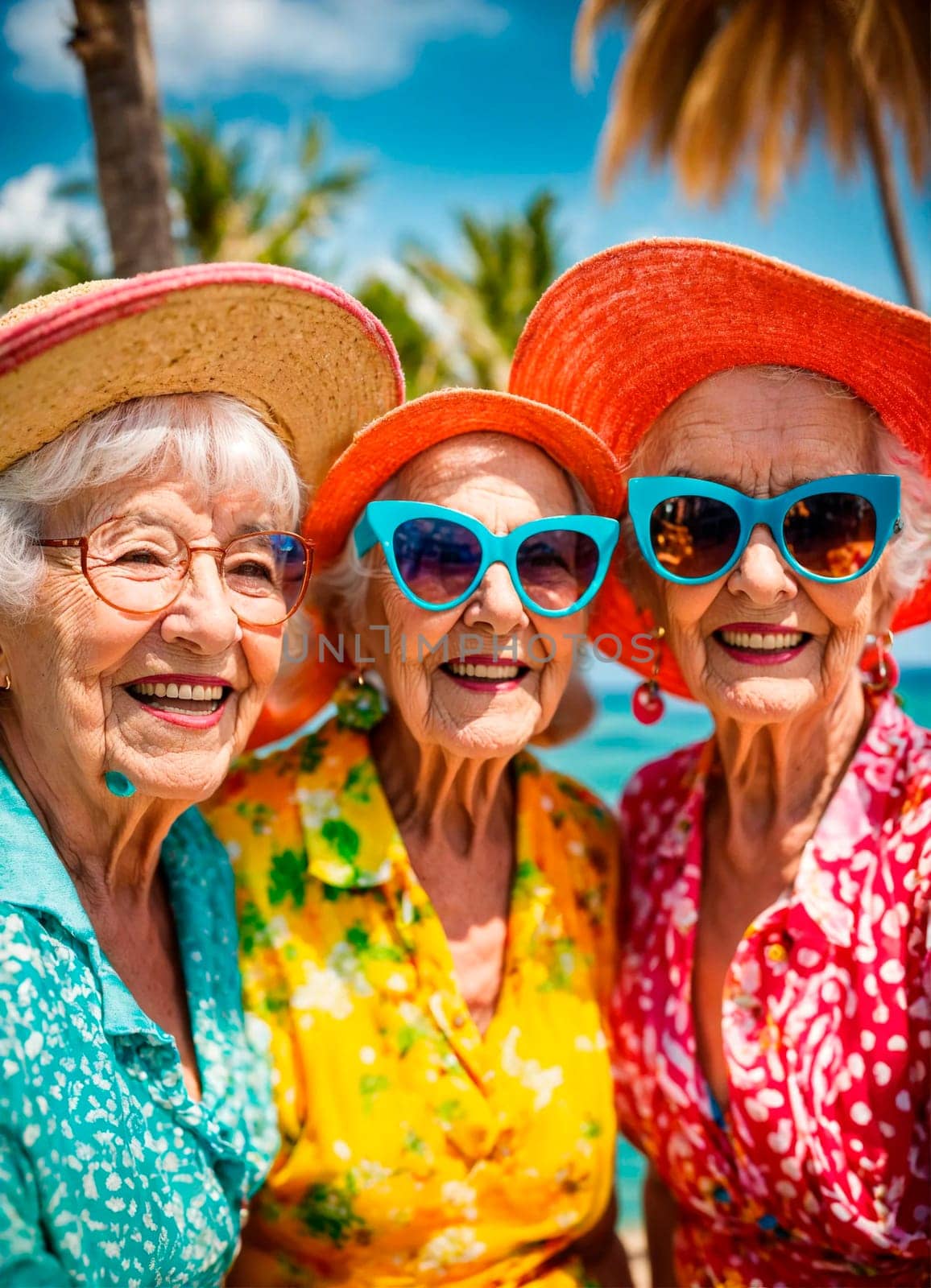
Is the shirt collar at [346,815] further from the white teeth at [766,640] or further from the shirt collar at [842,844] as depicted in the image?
the white teeth at [766,640]

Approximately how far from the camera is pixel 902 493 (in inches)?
100

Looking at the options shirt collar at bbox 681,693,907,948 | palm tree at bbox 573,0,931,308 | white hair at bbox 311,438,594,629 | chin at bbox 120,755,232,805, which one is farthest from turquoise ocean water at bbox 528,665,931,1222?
chin at bbox 120,755,232,805

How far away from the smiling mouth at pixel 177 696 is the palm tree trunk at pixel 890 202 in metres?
13.4

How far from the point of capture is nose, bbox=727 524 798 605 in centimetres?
231

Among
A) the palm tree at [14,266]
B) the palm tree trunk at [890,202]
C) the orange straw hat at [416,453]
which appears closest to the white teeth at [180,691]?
the orange straw hat at [416,453]

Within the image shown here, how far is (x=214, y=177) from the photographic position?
28.8 metres

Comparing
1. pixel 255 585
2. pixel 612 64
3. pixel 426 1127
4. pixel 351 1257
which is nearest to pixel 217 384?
pixel 255 585

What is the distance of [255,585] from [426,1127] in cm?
124

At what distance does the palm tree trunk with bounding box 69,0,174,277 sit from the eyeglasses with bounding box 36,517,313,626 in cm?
230

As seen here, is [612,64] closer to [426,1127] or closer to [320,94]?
[320,94]

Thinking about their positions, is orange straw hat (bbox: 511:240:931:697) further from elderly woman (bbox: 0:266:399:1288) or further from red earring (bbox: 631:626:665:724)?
elderly woman (bbox: 0:266:399:1288)

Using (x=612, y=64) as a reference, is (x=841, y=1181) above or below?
below

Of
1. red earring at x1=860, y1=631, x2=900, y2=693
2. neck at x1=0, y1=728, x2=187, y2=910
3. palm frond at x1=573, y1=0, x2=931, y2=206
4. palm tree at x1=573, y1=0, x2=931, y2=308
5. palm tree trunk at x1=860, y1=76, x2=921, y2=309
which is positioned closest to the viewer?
neck at x1=0, y1=728, x2=187, y2=910

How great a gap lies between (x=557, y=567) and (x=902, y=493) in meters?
0.84
